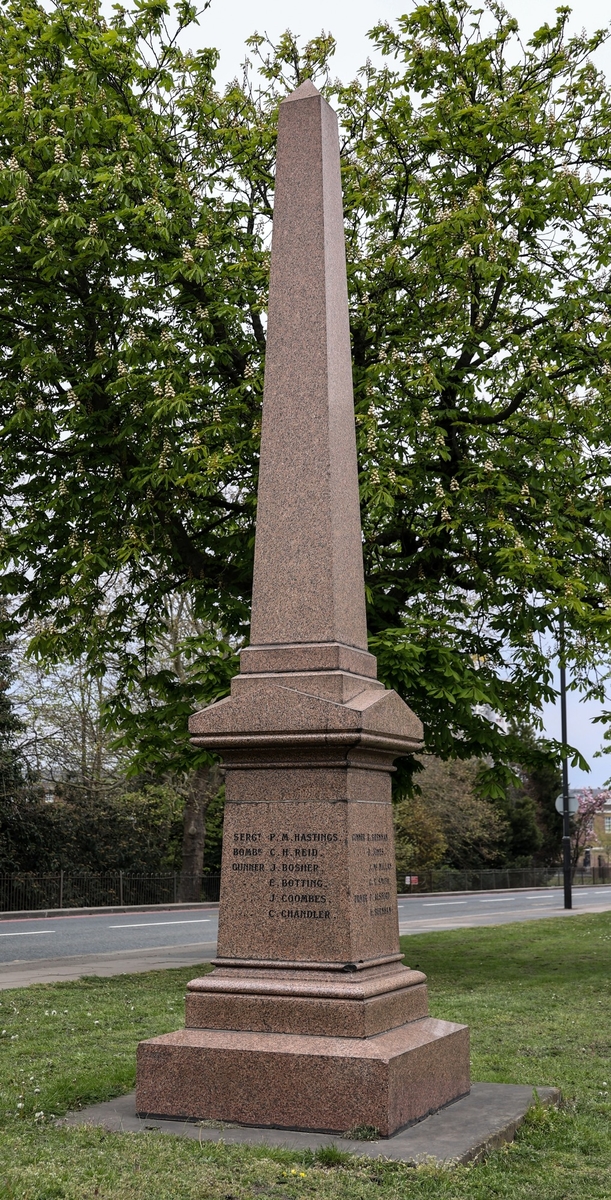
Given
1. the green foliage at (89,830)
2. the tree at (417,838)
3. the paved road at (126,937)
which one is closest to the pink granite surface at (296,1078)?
the paved road at (126,937)

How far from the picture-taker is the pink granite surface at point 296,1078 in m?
5.67

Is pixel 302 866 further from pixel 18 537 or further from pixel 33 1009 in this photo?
pixel 18 537

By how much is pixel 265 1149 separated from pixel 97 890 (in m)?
28.8

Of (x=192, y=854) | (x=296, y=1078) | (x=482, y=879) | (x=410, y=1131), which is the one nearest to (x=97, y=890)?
(x=192, y=854)

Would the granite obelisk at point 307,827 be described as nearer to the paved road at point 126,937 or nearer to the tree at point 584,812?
the paved road at point 126,937

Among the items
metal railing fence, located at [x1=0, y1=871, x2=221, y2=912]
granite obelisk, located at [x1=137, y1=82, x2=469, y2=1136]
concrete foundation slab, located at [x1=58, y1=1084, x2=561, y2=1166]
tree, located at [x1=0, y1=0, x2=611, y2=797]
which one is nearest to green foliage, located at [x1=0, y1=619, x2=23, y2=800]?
metal railing fence, located at [x1=0, y1=871, x2=221, y2=912]

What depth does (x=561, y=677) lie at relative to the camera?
98.6ft

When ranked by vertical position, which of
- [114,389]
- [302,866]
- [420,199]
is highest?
[420,199]

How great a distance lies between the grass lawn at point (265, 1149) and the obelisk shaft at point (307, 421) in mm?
2690

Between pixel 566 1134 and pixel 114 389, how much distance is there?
8.98m

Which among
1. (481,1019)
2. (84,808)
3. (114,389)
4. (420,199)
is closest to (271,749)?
(481,1019)

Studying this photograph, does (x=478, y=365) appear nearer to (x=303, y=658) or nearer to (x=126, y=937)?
(x=303, y=658)

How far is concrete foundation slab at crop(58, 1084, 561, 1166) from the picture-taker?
5.39 m

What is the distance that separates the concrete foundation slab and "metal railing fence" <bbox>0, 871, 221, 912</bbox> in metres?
23.4
